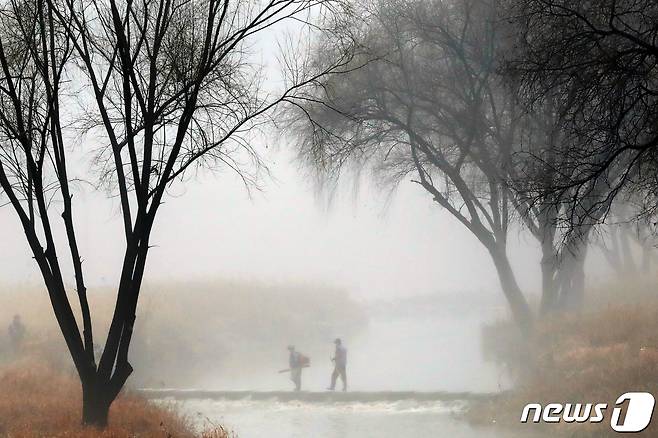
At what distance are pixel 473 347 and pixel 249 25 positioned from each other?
54.3ft

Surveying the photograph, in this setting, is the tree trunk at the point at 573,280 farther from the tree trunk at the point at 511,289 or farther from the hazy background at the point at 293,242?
the hazy background at the point at 293,242

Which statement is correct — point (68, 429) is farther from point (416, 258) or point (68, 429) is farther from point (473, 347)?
point (416, 258)

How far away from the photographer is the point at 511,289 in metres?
17.5

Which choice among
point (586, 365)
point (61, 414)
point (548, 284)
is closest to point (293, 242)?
point (548, 284)

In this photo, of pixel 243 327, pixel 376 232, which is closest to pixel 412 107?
pixel 243 327

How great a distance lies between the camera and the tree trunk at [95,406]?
881 cm

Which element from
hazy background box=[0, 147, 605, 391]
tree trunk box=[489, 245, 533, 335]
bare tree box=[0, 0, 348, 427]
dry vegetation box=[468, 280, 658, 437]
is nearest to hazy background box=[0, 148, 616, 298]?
hazy background box=[0, 147, 605, 391]

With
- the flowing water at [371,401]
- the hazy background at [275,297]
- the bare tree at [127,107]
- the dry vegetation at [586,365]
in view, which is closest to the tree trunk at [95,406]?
the bare tree at [127,107]

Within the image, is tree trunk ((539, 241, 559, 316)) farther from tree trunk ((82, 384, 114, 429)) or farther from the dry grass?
tree trunk ((82, 384, 114, 429))

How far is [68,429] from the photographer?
8.60 m

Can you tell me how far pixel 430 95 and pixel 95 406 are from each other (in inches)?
426

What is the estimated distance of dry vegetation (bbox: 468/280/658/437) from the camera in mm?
11000

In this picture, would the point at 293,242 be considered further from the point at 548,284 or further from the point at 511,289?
the point at 548,284

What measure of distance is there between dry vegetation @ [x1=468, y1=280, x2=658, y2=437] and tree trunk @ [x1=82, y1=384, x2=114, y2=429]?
21.9ft
